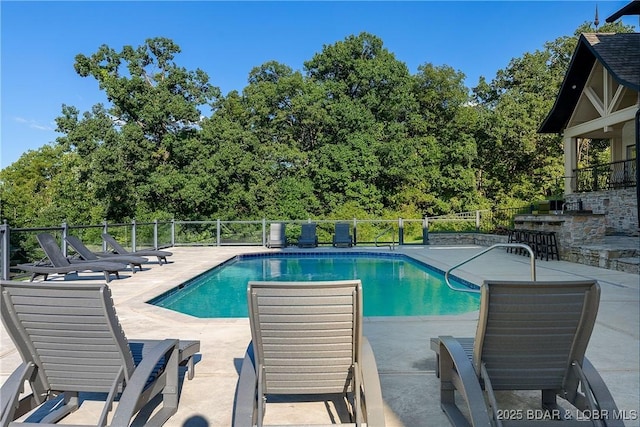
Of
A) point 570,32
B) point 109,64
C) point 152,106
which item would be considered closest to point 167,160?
point 152,106

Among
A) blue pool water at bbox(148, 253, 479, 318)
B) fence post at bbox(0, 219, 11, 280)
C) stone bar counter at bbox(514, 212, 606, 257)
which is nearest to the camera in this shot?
fence post at bbox(0, 219, 11, 280)

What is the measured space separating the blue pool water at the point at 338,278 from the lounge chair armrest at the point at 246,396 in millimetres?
4050

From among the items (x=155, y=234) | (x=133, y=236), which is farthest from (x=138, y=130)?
(x=133, y=236)

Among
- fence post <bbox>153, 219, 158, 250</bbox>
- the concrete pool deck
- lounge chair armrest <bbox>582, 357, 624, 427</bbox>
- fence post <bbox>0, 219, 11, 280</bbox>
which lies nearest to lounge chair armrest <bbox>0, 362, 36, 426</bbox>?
the concrete pool deck

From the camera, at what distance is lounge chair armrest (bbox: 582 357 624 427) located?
6.49ft

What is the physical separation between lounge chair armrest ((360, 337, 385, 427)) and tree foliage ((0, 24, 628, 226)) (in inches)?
734

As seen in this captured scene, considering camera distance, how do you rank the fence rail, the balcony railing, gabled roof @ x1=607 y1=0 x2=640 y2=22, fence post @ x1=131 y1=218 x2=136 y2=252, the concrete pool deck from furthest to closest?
the balcony railing < fence post @ x1=131 y1=218 x2=136 y2=252 < gabled roof @ x1=607 y1=0 x2=640 y2=22 < the fence rail < the concrete pool deck

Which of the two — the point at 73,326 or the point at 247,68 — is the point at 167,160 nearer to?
the point at 247,68

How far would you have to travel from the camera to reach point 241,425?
6.28 feet

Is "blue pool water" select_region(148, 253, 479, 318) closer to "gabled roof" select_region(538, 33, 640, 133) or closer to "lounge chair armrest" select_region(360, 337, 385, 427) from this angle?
"lounge chair armrest" select_region(360, 337, 385, 427)

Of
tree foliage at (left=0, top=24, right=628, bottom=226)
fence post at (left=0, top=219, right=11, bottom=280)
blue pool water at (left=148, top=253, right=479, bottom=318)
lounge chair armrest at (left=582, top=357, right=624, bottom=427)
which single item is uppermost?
tree foliage at (left=0, top=24, right=628, bottom=226)

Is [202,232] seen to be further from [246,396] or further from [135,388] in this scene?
[246,396]

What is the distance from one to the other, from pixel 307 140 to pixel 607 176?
14144 mm

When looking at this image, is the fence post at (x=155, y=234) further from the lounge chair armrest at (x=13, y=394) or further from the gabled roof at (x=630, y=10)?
the gabled roof at (x=630, y=10)
